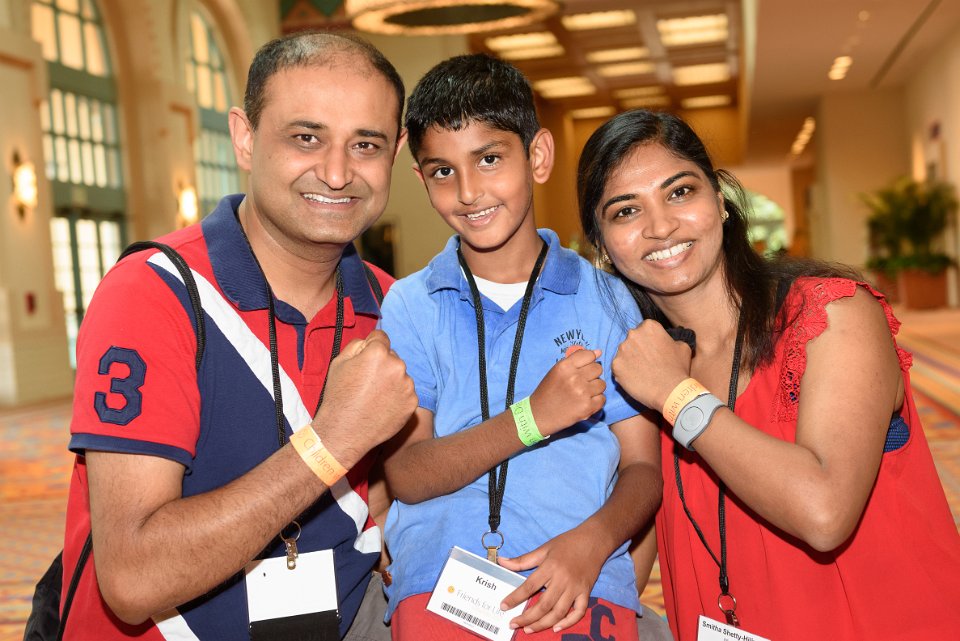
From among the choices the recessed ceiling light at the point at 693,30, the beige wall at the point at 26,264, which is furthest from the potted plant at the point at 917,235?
the beige wall at the point at 26,264

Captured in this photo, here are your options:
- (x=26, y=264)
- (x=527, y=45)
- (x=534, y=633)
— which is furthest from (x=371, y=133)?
(x=527, y=45)

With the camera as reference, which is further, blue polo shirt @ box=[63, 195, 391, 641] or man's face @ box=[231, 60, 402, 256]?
man's face @ box=[231, 60, 402, 256]

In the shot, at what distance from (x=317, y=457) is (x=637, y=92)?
1035 inches

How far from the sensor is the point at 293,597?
2.04m

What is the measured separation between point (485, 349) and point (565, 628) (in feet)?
2.01

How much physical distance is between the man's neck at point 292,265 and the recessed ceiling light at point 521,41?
58.5 ft

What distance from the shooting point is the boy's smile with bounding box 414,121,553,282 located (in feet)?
7.20

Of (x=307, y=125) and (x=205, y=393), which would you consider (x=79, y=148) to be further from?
(x=205, y=393)

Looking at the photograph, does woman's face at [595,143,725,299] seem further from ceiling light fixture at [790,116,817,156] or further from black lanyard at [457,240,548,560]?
ceiling light fixture at [790,116,817,156]

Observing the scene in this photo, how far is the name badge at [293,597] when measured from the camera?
6.58 ft

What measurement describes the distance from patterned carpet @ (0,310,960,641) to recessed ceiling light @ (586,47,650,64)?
34.7 feet

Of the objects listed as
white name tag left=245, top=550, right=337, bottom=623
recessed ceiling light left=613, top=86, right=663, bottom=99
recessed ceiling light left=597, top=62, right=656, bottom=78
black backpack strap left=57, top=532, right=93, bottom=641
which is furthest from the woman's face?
recessed ceiling light left=613, top=86, right=663, bottom=99

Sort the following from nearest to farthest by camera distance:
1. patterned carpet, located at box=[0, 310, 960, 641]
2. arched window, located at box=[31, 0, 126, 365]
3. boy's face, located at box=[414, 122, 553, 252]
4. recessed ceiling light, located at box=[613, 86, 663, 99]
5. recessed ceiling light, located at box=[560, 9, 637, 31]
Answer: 1. boy's face, located at box=[414, 122, 553, 252]
2. patterned carpet, located at box=[0, 310, 960, 641]
3. arched window, located at box=[31, 0, 126, 365]
4. recessed ceiling light, located at box=[560, 9, 637, 31]
5. recessed ceiling light, located at box=[613, 86, 663, 99]

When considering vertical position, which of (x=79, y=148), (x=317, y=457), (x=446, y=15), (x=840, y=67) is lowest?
(x=317, y=457)
